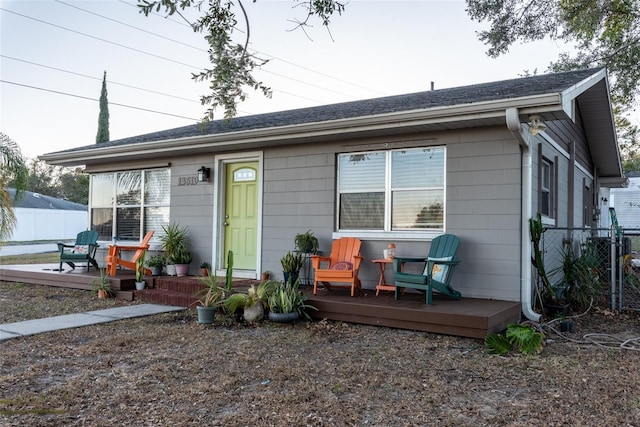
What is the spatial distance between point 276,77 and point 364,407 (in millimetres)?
20900

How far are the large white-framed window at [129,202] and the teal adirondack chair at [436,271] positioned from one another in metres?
4.91

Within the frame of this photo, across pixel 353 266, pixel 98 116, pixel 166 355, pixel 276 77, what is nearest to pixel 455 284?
pixel 353 266

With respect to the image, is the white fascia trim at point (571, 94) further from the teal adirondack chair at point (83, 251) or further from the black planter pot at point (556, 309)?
the teal adirondack chair at point (83, 251)

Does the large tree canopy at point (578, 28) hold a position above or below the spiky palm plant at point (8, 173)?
above

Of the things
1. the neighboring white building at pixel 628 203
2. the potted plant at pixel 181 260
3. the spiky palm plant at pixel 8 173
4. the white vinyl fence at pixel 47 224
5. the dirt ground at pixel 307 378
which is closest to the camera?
the dirt ground at pixel 307 378

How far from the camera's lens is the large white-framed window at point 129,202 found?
29.6 ft

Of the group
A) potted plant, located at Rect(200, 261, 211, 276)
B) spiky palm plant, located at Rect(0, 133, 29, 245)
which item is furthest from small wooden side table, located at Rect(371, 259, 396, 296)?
spiky palm plant, located at Rect(0, 133, 29, 245)

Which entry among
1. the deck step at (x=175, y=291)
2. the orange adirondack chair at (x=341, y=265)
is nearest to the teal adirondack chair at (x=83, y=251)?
the deck step at (x=175, y=291)

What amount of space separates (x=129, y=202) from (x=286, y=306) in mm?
5294

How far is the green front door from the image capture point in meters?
7.95

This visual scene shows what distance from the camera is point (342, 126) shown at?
638 centimetres

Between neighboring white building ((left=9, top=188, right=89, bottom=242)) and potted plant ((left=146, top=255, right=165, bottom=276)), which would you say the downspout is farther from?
neighboring white building ((left=9, top=188, right=89, bottom=242))

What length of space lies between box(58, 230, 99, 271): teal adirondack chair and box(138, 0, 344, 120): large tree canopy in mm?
6283

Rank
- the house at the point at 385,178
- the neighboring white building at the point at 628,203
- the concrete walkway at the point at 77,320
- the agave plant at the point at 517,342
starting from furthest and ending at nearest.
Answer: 1. the neighboring white building at the point at 628,203
2. the house at the point at 385,178
3. the concrete walkway at the point at 77,320
4. the agave plant at the point at 517,342
